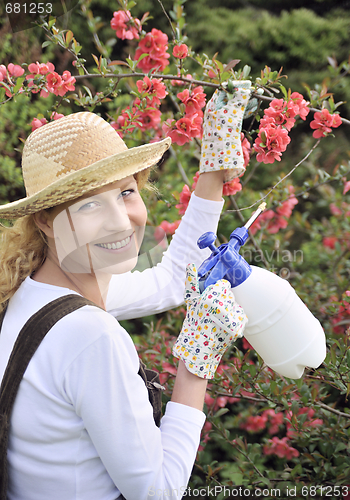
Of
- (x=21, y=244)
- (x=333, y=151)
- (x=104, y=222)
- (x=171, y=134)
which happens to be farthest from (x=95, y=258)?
(x=333, y=151)

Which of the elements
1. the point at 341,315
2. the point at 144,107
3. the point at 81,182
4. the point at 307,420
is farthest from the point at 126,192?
the point at 341,315

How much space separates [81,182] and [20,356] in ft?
1.45

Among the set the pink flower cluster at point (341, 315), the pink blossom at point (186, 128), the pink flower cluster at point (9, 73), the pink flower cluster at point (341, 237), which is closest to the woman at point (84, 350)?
the pink blossom at point (186, 128)

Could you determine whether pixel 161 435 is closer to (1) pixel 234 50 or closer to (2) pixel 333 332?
(2) pixel 333 332

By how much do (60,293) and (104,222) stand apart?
22cm

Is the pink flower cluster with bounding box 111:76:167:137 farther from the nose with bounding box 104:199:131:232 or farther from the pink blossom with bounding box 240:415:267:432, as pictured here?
the pink blossom with bounding box 240:415:267:432

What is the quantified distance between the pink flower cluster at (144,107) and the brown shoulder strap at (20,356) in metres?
0.91

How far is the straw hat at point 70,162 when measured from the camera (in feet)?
3.16

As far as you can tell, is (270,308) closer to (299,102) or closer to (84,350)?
(84,350)

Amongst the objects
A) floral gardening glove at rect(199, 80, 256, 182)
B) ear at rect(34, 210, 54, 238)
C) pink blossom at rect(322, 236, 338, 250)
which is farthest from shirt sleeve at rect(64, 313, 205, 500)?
pink blossom at rect(322, 236, 338, 250)

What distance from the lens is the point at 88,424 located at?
91 centimetres

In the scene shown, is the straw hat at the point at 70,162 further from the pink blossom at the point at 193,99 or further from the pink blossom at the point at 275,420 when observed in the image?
the pink blossom at the point at 275,420

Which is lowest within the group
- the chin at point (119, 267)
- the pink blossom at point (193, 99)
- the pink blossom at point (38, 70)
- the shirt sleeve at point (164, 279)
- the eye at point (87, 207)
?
the shirt sleeve at point (164, 279)

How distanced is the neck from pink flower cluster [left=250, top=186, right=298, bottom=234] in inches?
47.8
